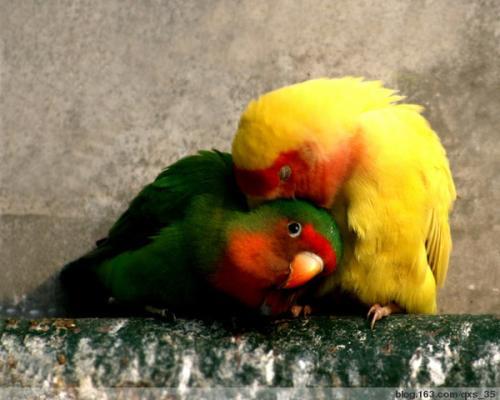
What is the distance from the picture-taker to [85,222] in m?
3.73

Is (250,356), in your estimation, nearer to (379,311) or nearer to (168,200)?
(379,311)

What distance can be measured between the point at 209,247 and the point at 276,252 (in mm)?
274

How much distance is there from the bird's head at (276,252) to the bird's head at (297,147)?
0.27ft

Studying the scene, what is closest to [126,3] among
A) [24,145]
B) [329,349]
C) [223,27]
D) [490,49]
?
[223,27]

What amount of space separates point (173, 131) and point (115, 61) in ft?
1.42

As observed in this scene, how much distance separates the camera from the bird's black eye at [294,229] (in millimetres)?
2566

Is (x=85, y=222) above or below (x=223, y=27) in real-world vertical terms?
below

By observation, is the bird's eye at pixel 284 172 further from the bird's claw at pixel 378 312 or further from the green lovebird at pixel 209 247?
the bird's claw at pixel 378 312

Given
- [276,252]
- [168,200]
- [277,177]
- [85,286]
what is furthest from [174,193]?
[85,286]

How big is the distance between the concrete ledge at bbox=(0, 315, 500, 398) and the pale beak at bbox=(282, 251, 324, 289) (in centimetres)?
26

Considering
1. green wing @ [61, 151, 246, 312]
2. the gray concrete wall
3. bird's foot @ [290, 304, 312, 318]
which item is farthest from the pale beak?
the gray concrete wall

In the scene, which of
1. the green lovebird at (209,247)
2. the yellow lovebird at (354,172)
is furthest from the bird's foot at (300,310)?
the yellow lovebird at (354,172)

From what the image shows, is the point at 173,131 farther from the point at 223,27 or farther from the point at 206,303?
the point at 206,303

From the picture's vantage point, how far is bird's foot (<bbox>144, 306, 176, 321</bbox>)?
286 centimetres
